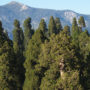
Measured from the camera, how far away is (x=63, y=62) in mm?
22031

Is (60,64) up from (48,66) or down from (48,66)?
up

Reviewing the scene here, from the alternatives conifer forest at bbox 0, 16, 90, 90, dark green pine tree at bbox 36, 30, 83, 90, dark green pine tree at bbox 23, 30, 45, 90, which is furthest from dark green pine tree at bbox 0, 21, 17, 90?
dark green pine tree at bbox 36, 30, 83, 90

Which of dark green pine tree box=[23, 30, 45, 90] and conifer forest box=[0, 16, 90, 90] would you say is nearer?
conifer forest box=[0, 16, 90, 90]

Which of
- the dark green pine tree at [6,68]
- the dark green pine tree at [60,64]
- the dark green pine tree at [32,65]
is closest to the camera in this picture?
the dark green pine tree at [60,64]

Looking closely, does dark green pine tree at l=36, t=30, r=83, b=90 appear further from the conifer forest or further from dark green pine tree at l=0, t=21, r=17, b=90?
dark green pine tree at l=0, t=21, r=17, b=90

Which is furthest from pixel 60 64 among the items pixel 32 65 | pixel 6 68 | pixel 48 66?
pixel 6 68

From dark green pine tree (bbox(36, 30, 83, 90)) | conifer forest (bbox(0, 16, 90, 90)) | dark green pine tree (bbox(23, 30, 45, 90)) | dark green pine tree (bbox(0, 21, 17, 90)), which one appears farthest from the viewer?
dark green pine tree (bbox(23, 30, 45, 90))

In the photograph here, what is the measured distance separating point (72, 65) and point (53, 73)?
6.96 feet

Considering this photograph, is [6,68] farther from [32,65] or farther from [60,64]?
[60,64]

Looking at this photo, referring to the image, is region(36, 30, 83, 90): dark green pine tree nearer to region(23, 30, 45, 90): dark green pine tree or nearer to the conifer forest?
the conifer forest

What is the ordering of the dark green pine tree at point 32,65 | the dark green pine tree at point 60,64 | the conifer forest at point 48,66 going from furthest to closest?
the dark green pine tree at point 32,65 < the conifer forest at point 48,66 < the dark green pine tree at point 60,64

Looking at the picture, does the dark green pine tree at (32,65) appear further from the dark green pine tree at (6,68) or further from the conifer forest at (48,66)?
the dark green pine tree at (6,68)

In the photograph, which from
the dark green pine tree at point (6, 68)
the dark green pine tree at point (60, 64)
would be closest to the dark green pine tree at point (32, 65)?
the dark green pine tree at point (6, 68)

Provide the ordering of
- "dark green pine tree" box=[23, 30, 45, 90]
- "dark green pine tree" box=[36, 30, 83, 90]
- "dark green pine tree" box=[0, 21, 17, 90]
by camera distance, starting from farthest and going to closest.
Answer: "dark green pine tree" box=[23, 30, 45, 90] → "dark green pine tree" box=[0, 21, 17, 90] → "dark green pine tree" box=[36, 30, 83, 90]
